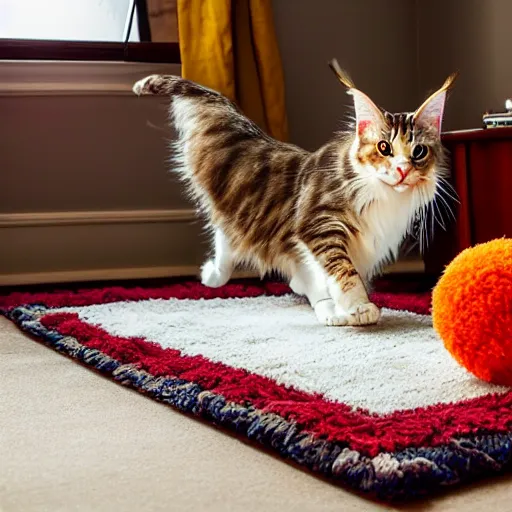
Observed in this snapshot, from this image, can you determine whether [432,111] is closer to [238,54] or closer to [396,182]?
[396,182]

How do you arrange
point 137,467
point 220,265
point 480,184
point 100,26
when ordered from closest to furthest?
point 137,467
point 480,184
point 220,265
point 100,26

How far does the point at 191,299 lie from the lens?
6.40 feet

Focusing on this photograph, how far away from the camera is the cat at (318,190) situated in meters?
1.58

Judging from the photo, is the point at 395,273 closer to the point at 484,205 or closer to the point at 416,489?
the point at 484,205

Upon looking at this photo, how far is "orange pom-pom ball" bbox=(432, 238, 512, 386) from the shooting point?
3.35 ft

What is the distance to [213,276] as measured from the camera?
6.67ft

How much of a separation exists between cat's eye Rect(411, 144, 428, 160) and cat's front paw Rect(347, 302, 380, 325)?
0.30m

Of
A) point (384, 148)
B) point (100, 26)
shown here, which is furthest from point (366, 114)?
point (100, 26)

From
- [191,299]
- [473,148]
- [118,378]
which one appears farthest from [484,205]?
[118,378]

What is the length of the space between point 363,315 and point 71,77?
1329 mm

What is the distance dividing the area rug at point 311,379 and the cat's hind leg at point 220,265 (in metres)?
0.13

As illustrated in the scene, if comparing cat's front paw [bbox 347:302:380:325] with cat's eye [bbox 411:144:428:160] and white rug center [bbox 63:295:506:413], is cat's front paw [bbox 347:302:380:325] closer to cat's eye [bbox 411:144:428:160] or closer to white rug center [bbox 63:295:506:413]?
white rug center [bbox 63:295:506:413]

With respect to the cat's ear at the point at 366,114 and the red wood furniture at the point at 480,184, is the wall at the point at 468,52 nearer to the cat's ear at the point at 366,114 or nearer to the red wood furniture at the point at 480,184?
the red wood furniture at the point at 480,184

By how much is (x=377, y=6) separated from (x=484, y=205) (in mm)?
1042
